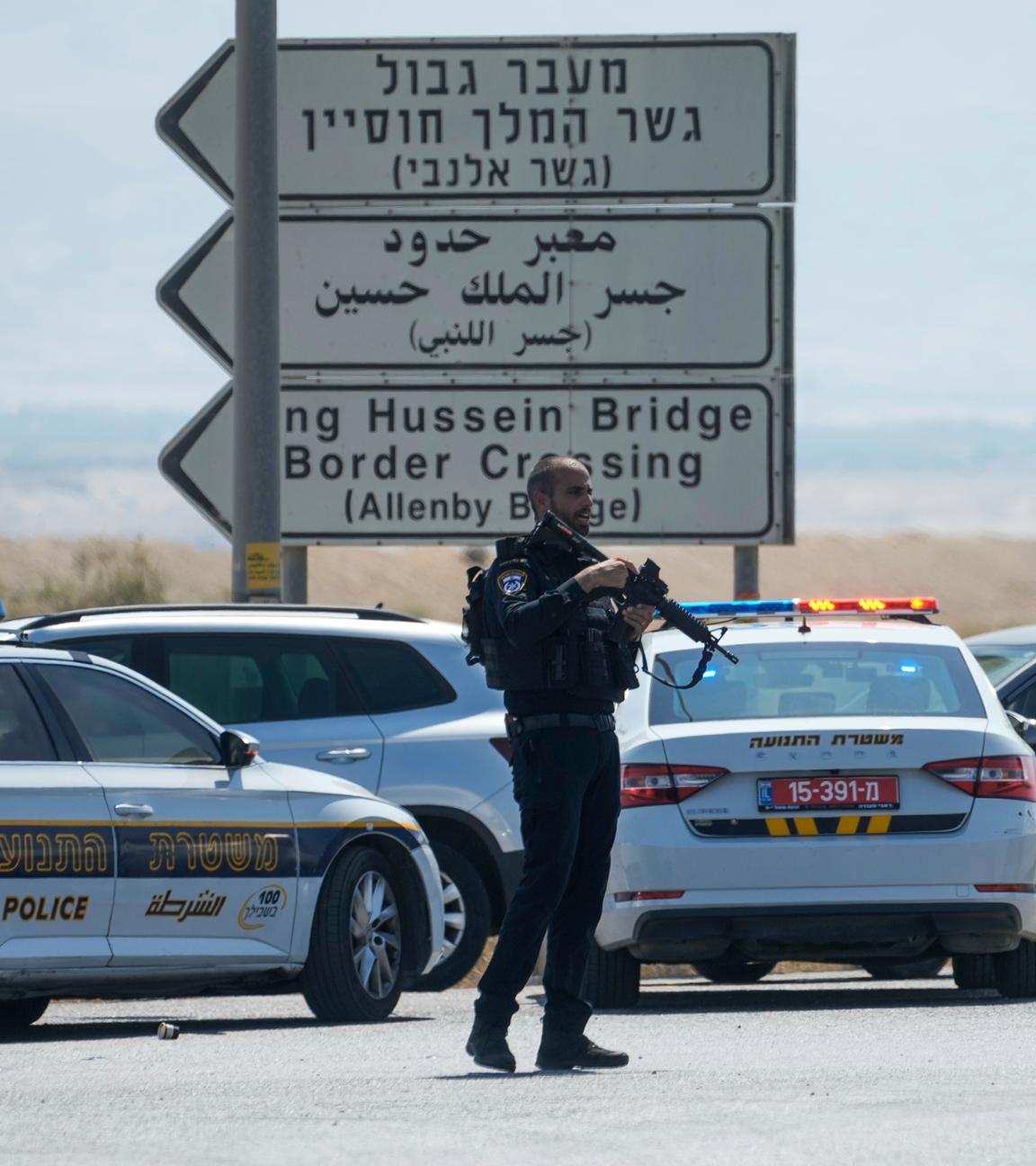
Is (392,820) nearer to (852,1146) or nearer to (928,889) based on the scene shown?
(928,889)

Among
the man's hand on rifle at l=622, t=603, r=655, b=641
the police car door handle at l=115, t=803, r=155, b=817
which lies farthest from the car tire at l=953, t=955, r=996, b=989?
the man's hand on rifle at l=622, t=603, r=655, b=641

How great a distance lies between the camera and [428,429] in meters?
17.1

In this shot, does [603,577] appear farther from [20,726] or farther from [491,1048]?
[20,726]

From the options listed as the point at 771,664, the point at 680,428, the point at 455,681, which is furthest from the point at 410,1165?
the point at 680,428

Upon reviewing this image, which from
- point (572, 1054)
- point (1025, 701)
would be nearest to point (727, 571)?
point (1025, 701)

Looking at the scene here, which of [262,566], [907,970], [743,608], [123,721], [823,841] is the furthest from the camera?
[262,566]

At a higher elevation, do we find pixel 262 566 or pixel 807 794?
pixel 262 566

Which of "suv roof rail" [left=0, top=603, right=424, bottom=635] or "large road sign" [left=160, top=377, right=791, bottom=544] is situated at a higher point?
"large road sign" [left=160, top=377, right=791, bottom=544]

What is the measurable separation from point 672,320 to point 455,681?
5889 mm

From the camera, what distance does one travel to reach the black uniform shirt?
7105 millimetres

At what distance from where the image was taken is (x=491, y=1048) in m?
7.39

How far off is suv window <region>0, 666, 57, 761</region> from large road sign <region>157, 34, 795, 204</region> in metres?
8.66

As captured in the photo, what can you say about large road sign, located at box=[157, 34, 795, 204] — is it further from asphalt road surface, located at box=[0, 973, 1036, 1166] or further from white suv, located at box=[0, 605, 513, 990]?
asphalt road surface, located at box=[0, 973, 1036, 1166]

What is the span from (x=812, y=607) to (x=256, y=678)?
9.18ft
